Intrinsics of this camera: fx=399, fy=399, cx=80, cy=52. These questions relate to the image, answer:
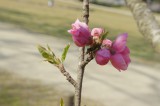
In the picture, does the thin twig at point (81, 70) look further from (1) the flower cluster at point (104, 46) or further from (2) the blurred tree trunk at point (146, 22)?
(2) the blurred tree trunk at point (146, 22)

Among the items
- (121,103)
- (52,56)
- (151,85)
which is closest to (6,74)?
(121,103)

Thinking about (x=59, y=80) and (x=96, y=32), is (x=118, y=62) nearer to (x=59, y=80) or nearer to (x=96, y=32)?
(x=96, y=32)

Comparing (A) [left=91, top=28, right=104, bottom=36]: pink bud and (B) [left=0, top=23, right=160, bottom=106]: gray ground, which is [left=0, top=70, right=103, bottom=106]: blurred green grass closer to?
(B) [left=0, top=23, right=160, bottom=106]: gray ground

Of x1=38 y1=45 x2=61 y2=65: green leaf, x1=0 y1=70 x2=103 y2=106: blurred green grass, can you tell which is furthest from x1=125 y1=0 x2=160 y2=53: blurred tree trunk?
x1=0 y1=70 x2=103 y2=106: blurred green grass

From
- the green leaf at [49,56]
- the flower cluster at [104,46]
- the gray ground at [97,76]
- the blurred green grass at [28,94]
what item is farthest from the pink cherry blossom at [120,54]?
the gray ground at [97,76]

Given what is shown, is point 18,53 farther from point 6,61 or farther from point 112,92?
point 112,92
